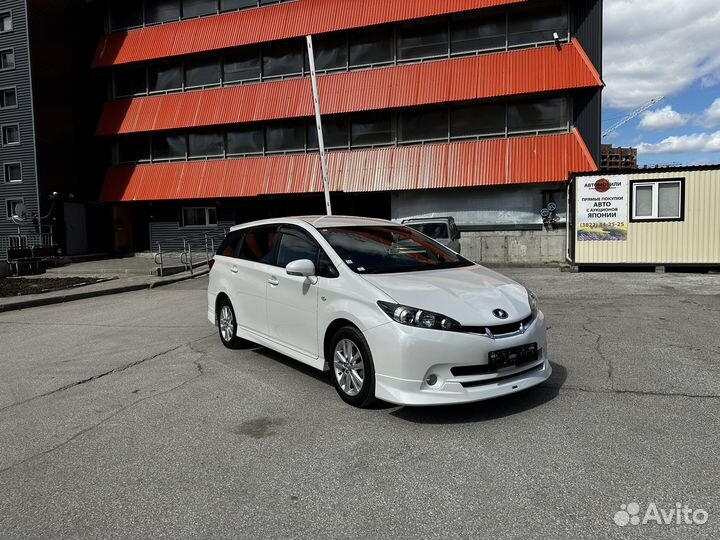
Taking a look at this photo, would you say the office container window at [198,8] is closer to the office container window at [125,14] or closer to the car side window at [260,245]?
the office container window at [125,14]

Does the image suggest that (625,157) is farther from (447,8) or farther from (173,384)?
(173,384)

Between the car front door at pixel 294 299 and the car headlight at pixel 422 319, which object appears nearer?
the car headlight at pixel 422 319

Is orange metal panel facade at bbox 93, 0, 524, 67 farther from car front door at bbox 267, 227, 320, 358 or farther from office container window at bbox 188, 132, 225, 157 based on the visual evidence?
car front door at bbox 267, 227, 320, 358

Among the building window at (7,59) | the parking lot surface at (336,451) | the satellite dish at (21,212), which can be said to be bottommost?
the parking lot surface at (336,451)

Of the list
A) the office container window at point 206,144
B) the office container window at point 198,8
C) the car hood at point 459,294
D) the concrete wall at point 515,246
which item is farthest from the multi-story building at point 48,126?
the car hood at point 459,294

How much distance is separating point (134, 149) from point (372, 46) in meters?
13.4

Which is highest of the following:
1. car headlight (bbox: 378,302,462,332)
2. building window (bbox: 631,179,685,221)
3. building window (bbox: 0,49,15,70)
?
building window (bbox: 0,49,15,70)

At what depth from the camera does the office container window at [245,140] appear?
25703 millimetres

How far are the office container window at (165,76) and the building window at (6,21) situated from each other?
654 cm

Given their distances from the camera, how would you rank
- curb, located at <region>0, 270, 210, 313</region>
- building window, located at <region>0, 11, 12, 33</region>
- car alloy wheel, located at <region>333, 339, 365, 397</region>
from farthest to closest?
building window, located at <region>0, 11, 12, 33</region>
curb, located at <region>0, 270, 210, 313</region>
car alloy wheel, located at <region>333, 339, 365, 397</region>

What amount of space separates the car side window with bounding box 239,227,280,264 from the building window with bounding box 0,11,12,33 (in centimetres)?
2693

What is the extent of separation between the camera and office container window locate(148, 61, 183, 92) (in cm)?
Result: 2709

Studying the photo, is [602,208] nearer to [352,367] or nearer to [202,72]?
[352,367]

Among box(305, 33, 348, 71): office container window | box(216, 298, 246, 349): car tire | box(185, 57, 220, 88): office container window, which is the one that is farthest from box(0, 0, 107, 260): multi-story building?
box(216, 298, 246, 349): car tire
